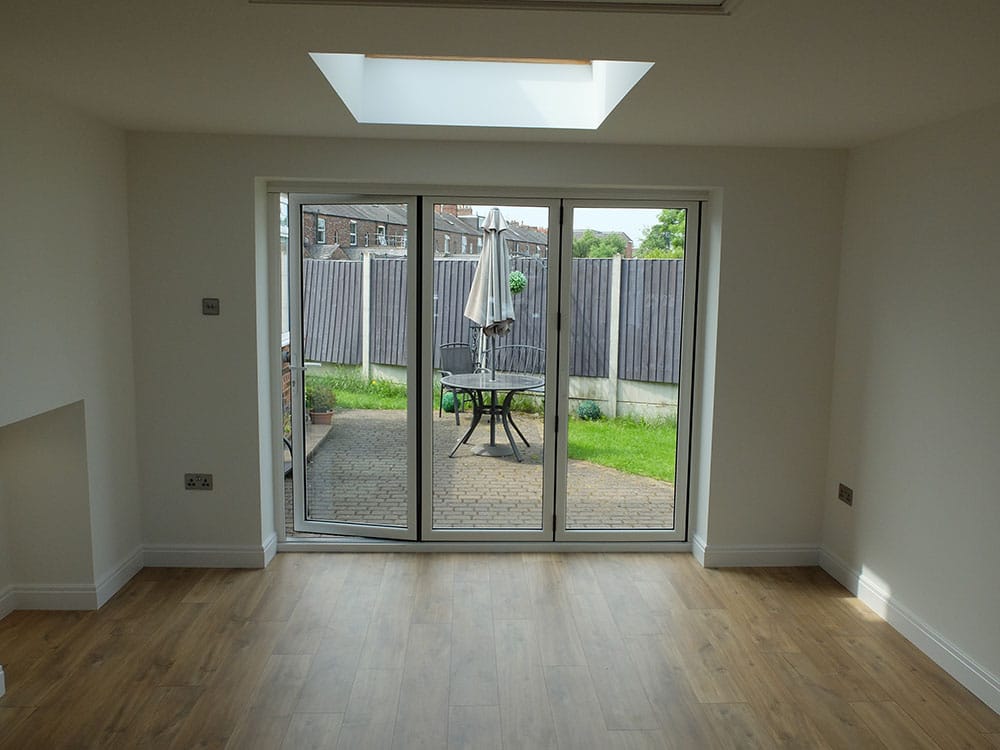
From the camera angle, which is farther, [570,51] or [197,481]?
[197,481]

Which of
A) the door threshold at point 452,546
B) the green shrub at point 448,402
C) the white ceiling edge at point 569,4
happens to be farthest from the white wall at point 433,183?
the white ceiling edge at point 569,4

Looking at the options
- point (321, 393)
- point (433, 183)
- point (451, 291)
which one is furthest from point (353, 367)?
point (433, 183)

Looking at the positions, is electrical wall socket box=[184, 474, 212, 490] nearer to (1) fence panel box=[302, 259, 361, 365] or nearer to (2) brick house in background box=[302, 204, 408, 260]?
(1) fence panel box=[302, 259, 361, 365]

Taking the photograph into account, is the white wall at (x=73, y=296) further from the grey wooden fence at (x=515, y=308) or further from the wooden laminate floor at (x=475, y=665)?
the grey wooden fence at (x=515, y=308)

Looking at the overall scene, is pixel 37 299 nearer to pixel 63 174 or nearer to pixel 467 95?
pixel 63 174

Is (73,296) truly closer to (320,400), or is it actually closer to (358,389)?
(320,400)

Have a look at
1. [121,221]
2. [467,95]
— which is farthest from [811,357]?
[121,221]

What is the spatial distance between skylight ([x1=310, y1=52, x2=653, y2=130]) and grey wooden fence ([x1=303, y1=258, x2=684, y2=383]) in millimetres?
979

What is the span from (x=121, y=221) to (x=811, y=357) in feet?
13.2

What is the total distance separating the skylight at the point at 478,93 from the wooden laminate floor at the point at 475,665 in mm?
2538

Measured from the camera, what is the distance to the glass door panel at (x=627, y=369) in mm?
4906

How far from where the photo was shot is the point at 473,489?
512cm

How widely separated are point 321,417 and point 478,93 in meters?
2.19

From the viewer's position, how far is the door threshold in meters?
5.03
